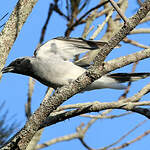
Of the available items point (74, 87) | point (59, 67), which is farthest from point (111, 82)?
point (74, 87)

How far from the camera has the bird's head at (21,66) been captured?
3514 millimetres

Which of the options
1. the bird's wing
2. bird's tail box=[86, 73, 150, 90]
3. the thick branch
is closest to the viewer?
the thick branch

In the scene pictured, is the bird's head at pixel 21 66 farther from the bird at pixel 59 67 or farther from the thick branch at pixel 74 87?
the thick branch at pixel 74 87

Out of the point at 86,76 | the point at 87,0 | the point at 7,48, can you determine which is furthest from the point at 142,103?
the point at 87,0

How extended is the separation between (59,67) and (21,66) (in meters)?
0.43

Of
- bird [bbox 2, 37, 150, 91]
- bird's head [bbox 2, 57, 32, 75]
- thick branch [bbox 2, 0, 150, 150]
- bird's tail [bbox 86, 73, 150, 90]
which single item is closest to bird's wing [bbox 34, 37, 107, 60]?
bird [bbox 2, 37, 150, 91]

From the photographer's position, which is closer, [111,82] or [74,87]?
[74,87]

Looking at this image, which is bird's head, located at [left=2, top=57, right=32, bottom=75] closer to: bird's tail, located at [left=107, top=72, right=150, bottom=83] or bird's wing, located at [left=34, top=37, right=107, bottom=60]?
bird's wing, located at [left=34, top=37, right=107, bottom=60]

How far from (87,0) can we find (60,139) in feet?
5.43

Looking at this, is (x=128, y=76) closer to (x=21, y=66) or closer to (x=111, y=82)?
(x=111, y=82)

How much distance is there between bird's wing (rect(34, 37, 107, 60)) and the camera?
3.31m

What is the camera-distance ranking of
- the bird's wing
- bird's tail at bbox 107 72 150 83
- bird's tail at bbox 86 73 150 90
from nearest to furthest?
bird's tail at bbox 107 72 150 83 → the bird's wing → bird's tail at bbox 86 73 150 90

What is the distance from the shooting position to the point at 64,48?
138 inches

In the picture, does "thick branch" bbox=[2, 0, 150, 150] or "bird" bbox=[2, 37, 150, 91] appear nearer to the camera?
"thick branch" bbox=[2, 0, 150, 150]
